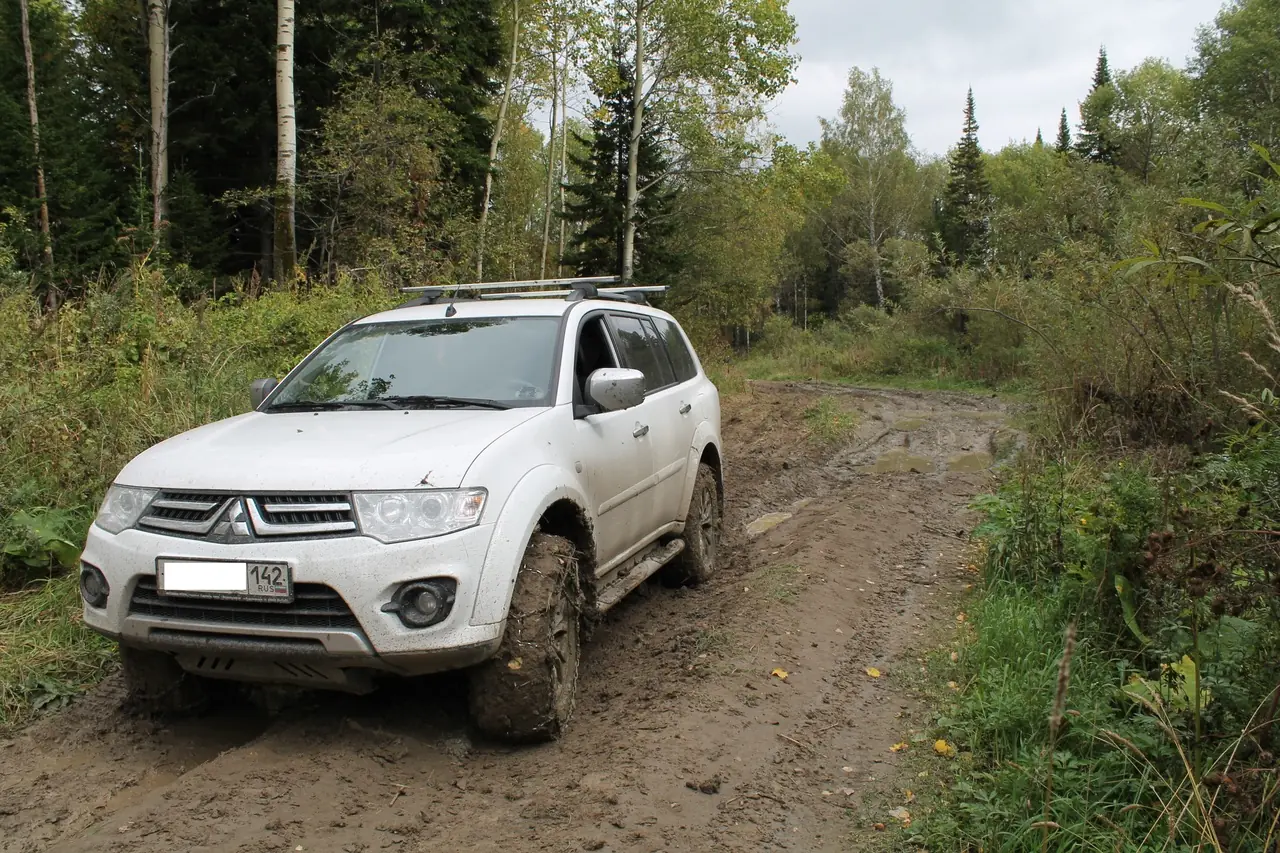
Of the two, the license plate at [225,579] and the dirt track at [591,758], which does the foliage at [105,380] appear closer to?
the dirt track at [591,758]

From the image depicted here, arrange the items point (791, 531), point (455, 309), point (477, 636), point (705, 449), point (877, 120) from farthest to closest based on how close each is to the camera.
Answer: point (877, 120)
point (791, 531)
point (705, 449)
point (455, 309)
point (477, 636)

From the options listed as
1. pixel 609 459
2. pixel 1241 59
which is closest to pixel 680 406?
pixel 609 459

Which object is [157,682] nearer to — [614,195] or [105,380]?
[105,380]

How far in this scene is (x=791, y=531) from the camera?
7512 millimetres

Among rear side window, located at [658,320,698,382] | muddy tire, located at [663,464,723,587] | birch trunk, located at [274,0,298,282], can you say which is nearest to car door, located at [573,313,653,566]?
muddy tire, located at [663,464,723,587]

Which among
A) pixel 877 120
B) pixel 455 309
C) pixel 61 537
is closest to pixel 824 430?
pixel 455 309

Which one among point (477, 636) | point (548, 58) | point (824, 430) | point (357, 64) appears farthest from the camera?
point (548, 58)

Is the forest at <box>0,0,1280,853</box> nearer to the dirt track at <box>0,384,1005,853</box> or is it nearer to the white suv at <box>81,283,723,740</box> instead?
the dirt track at <box>0,384,1005,853</box>

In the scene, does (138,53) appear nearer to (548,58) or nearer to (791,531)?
(548,58)

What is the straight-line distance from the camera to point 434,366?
14.8 ft

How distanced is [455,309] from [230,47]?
21.6 meters

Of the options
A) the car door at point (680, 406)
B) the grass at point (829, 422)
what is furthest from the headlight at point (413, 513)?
the grass at point (829, 422)

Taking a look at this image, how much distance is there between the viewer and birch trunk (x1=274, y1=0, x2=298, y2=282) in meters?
12.4

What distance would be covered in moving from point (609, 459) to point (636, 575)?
2.63 ft
